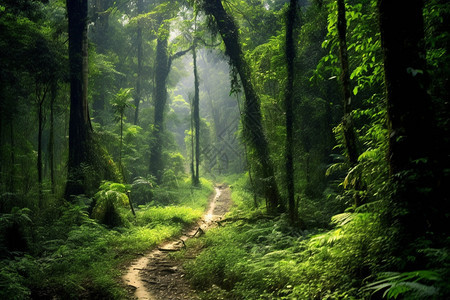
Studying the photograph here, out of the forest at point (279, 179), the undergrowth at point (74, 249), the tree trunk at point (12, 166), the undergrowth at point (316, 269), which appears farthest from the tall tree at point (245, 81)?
the tree trunk at point (12, 166)

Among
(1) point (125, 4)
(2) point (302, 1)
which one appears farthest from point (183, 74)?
(2) point (302, 1)

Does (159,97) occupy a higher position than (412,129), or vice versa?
(159,97)

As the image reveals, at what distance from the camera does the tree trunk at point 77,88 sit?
11.4 m

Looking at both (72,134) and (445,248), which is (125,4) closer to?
(72,134)

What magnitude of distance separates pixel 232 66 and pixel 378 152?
336 inches

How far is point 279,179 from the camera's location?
1088 cm

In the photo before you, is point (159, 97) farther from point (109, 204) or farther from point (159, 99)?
point (109, 204)

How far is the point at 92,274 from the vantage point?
614cm

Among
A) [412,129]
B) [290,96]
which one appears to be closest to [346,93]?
[412,129]

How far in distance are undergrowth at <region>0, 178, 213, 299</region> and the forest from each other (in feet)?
0.15

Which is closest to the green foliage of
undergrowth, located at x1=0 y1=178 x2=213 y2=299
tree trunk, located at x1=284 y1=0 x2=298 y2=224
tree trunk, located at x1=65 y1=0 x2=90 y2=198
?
undergrowth, located at x1=0 y1=178 x2=213 y2=299

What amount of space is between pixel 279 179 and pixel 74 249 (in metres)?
7.57

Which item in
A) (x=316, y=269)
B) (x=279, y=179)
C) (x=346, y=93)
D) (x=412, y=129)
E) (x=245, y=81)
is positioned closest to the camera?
(x=412, y=129)

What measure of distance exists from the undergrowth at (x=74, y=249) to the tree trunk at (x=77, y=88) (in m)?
2.11
